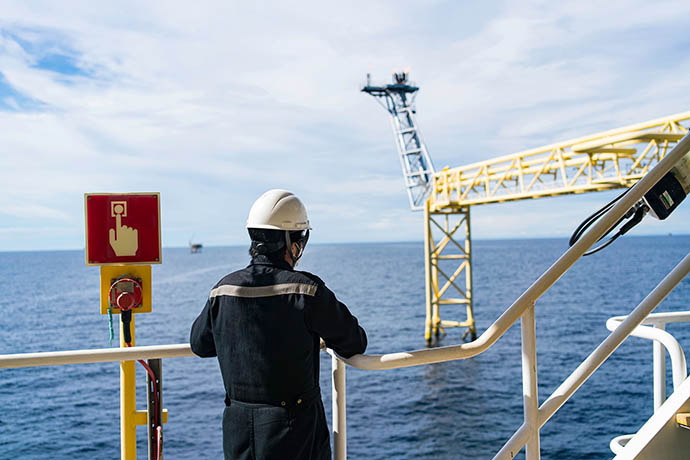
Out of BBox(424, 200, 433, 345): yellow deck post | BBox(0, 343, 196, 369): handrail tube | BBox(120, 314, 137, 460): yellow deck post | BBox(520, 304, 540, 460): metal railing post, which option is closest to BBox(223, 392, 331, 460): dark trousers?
BBox(0, 343, 196, 369): handrail tube

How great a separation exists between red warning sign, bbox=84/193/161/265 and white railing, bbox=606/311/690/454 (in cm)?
233

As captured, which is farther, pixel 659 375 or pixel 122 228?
pixel 122 228

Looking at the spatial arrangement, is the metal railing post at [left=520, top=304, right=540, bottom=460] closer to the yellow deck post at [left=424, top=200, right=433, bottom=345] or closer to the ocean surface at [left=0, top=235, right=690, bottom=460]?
the ocean surface at [left=0, top=235, right=690, bottom=460]

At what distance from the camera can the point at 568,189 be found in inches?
743

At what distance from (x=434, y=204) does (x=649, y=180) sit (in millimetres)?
26410

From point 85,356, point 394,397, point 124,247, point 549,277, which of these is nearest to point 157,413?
point 85,356

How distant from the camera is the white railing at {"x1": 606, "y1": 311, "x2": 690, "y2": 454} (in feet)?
8.11

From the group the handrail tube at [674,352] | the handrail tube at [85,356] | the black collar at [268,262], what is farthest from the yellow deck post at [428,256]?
the black collar at [268,262]

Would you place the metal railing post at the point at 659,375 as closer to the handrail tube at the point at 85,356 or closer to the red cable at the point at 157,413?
the handrail tube at the point at 85,356

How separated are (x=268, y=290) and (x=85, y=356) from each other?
862 millimetres

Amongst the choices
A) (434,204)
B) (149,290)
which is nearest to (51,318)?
(434,204)

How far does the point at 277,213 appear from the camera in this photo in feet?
7.88

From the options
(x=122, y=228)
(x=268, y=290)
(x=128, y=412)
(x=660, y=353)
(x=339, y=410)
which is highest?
(x=122, y=228)

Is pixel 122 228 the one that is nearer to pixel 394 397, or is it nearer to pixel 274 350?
pixel 274 350
